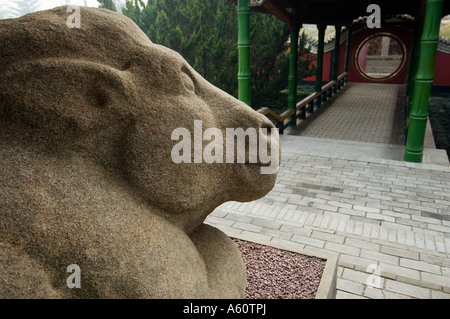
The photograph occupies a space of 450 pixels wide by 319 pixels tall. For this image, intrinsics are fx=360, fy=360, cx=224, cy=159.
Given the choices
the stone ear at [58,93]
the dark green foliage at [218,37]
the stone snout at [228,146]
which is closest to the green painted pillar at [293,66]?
the dark green foliage at [218,37]

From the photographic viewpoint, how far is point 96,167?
198 centimetres

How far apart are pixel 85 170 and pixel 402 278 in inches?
122

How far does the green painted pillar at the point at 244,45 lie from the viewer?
7645 mm

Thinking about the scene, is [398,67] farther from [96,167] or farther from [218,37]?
[96,167]

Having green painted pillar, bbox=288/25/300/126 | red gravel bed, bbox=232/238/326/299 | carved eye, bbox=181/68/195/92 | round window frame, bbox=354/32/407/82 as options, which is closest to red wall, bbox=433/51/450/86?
round window frame, bbox=354/32/407/82

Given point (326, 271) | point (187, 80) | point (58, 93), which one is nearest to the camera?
point (58, 93)

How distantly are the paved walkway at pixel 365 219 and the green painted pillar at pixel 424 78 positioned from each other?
15.5 inches

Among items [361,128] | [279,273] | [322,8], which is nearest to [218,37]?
[322,8]

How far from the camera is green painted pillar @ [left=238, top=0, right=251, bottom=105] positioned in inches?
301

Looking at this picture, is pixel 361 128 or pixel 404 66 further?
pixel 404 66

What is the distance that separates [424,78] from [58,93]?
6.50 m

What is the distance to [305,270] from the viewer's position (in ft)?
10.4

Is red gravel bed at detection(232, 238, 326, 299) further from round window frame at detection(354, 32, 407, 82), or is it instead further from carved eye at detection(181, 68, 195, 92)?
round window frame at detection(354, 32, 407, 82)
